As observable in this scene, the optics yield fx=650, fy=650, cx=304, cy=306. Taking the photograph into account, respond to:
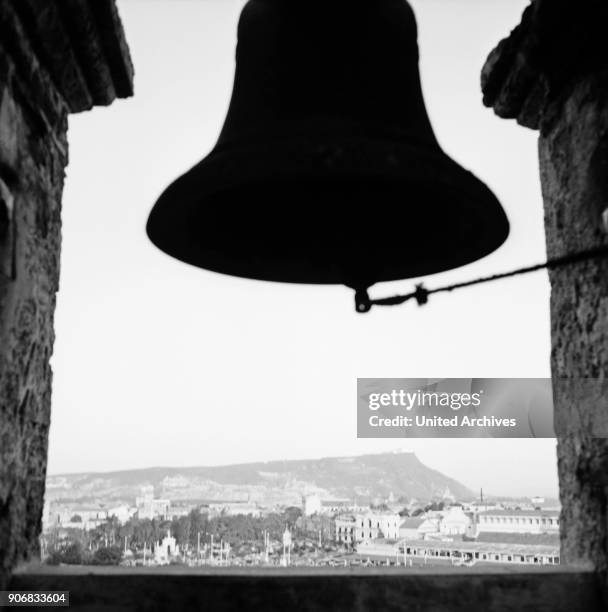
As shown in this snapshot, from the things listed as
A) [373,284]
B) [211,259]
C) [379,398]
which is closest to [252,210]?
[211,259]

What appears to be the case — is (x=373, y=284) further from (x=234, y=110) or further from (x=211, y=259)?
(x=234, y=110)

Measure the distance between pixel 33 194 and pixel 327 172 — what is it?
0.90m

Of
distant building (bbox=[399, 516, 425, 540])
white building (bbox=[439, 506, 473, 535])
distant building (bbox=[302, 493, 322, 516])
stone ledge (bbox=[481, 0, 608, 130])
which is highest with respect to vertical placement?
stone ledge (bbox=[481, 0, 608, 130])

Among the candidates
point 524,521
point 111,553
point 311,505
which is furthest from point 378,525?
point 111,553

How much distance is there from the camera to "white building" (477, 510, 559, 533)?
6.37 feet

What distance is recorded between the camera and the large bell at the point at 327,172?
3.44 feet

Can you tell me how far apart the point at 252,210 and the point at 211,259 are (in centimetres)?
16

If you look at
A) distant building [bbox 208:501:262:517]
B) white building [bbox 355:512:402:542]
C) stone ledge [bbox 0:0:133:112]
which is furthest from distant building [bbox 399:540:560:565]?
stone ledge [bbox 0:0:133:112]

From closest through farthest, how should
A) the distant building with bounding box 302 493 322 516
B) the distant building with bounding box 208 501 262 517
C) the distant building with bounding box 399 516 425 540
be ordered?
the distant building with bounding box 208 501 262 517
the distant building with bounding box 302 493 322 516
the distant building with bounding box 399 516 425 540

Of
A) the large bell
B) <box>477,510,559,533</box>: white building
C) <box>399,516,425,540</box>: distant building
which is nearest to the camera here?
the large bell

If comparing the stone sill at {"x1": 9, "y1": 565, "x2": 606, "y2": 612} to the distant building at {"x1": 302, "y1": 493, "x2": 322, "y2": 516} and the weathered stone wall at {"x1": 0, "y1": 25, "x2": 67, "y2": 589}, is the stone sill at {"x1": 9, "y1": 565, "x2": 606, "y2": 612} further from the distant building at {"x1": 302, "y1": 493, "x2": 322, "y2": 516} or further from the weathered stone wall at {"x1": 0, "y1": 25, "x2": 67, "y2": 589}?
the distant building at {"x1": 302, "y1": 493, "x2": 322, "y2": 516}

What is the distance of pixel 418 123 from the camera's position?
122 cm

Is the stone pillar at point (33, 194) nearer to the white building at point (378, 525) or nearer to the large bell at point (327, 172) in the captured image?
the large bell at point (327, 172)

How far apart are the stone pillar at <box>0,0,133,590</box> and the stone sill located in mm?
187
